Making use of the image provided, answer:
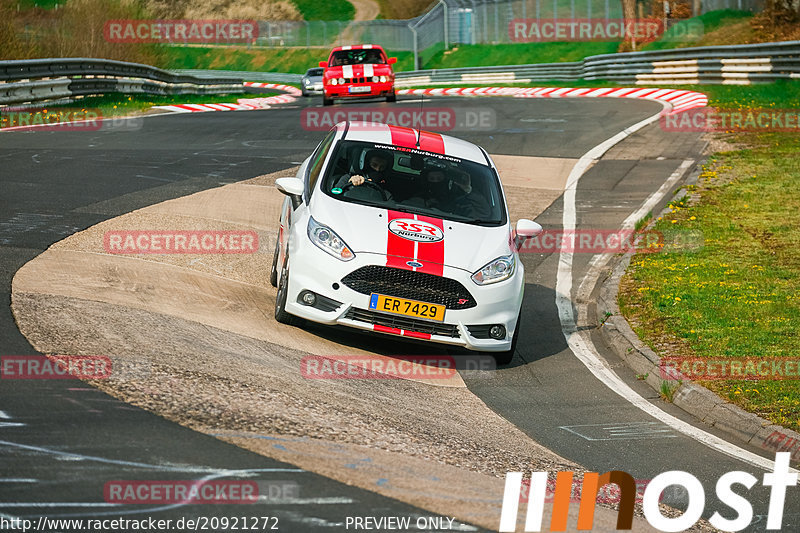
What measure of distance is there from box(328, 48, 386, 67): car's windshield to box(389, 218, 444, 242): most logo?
69.4ft

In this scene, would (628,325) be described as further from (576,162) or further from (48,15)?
(48,15)

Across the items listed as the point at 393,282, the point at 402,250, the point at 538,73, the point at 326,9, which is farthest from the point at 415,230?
the point at 326,9

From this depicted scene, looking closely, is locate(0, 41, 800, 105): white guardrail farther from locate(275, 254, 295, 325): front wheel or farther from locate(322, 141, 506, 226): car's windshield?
locate(275, 254, 295, 325): front wheel

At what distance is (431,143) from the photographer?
9781mm

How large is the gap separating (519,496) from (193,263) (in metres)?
5.51

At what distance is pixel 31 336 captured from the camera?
6.75 meters
